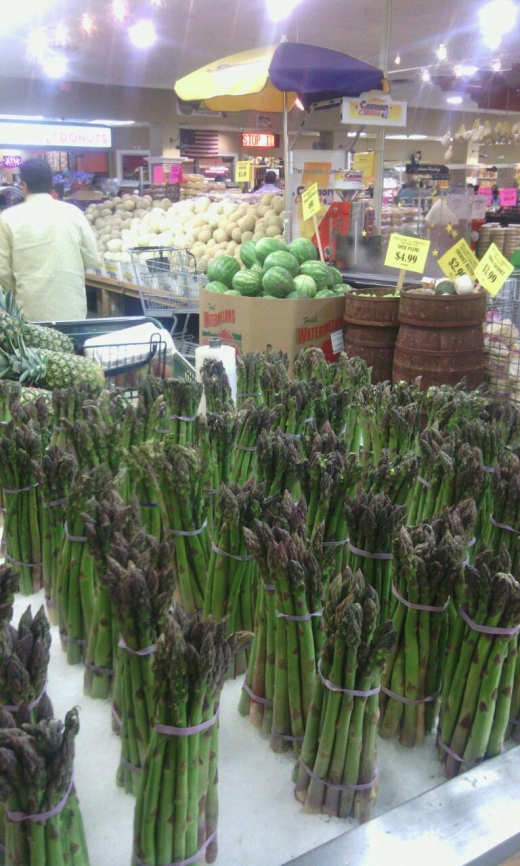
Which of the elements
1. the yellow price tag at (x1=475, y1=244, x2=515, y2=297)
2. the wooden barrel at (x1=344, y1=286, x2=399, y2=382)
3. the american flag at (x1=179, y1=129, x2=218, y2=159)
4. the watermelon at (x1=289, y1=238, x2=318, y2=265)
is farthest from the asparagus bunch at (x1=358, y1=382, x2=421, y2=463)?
the american flag at (x1=179, y1=129, x2=218, y2=159)

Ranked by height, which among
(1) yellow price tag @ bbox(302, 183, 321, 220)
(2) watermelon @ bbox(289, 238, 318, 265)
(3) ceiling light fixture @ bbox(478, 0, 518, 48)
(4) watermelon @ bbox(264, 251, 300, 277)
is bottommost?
(4) watermelon @ bbox(264, 251, 300, 277)

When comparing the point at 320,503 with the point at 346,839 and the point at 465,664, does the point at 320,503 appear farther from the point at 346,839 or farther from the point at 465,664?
the point at 346,839

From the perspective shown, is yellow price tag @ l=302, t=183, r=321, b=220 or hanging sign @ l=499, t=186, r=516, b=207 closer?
yellow price tag @ l=302, t=183, r=321, b=220

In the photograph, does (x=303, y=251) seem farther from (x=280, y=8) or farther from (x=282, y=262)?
(x=280, y=8)

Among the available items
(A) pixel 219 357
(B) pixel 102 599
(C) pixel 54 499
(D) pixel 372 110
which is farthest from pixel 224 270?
(B) pixel 102 599

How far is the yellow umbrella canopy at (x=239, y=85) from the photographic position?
507 centimetres

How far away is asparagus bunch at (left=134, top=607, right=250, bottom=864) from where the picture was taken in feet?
3.20

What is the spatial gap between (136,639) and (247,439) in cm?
88

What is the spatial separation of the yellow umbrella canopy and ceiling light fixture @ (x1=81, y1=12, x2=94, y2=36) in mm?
4980

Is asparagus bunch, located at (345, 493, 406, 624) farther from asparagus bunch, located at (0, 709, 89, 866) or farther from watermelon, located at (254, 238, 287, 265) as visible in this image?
watermelon, located at (254, 238, 287, 265)

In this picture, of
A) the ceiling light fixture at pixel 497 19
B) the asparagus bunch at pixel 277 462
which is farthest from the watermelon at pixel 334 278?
the ceiling light fixture at pixel 497 19

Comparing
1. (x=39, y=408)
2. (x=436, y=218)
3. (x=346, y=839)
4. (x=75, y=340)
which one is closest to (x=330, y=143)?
(x=436, y=218)

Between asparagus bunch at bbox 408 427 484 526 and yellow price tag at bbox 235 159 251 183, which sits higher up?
yellow price tag at bbox 235 159 251 183

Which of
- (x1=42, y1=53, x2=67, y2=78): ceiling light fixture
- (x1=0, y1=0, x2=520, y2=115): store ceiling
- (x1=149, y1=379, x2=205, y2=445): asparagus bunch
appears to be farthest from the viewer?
(x1=42, y1=53, x2=67, y2=78): ceiling light fixture
